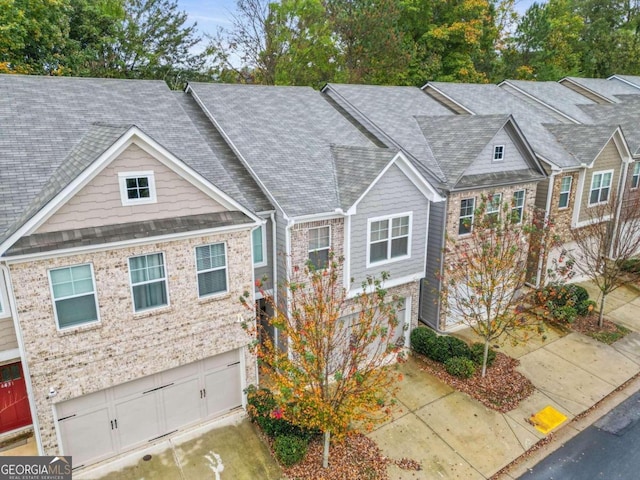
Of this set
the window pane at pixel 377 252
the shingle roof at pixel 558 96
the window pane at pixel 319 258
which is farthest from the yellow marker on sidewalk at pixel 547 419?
the shingle roof at pixel 558 96

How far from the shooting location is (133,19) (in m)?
34.6

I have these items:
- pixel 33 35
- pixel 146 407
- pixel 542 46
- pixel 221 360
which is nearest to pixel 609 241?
pixel 221 360

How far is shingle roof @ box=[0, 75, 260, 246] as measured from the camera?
11.5m

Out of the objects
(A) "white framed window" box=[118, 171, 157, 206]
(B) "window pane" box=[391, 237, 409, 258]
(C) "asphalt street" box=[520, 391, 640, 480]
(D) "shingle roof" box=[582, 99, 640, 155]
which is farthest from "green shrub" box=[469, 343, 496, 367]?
(D) "shingle roof" box=[582, 99, 640, 155]

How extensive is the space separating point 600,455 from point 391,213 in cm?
1005

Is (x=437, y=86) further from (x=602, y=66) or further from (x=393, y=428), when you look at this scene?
(x=602, y=66)

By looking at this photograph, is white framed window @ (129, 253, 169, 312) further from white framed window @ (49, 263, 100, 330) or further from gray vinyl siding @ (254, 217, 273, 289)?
gray vinyl siding @ (254, 217, 273, 289)

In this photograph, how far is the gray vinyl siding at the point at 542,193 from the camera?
874 inches

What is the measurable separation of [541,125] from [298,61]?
62.7ft

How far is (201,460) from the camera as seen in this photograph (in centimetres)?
1263

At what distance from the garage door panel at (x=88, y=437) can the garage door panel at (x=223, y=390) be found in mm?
2962

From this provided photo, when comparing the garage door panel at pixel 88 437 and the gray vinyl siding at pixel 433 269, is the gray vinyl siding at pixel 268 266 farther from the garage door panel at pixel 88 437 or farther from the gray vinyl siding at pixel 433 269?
the gray vinyl siding at pixel 433 269

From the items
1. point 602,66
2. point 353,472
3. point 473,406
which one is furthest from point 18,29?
point 602,66

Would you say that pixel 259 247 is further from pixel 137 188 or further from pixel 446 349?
pixel 446 349
